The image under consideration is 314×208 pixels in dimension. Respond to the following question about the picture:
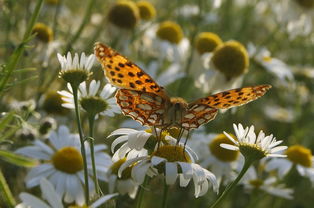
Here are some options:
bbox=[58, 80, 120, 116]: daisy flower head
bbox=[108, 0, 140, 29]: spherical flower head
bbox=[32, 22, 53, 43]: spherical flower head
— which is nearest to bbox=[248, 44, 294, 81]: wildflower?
bbox=[108, 0, 140, 29]: spherical flower head

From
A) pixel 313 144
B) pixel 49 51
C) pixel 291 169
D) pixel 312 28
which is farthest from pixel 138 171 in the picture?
pixel 312 28

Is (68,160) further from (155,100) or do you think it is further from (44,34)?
(44,34)

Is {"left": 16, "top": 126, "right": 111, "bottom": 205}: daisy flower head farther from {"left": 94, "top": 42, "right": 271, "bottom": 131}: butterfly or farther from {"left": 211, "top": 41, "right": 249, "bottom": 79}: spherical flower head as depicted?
{"left": 211, "top": 41, "right": 249, "bottom": 79}: spherical flower head

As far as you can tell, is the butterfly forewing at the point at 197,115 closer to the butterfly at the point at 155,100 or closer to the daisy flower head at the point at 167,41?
the butterfly at the point at 155,100

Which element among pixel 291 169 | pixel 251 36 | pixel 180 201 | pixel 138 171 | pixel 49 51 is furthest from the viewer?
pixel 251 36

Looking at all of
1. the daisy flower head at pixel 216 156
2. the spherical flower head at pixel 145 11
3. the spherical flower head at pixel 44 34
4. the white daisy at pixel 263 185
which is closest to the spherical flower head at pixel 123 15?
the spherical flower head at pixel 145 11

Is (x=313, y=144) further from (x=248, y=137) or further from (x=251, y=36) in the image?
(x=248, y=137)
